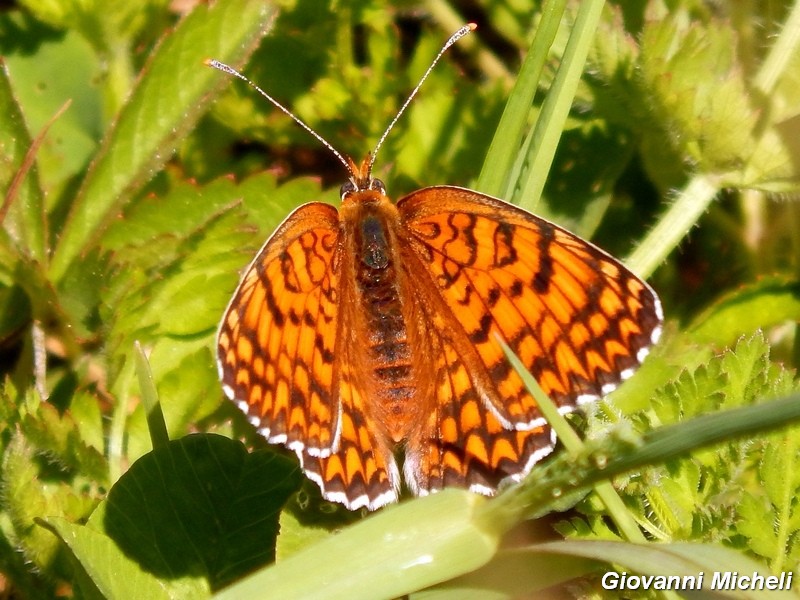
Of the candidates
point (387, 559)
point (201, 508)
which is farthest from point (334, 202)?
point (387, 559)

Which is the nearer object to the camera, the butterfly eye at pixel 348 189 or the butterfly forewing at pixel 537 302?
the butterfly forewing at pixel 537 302

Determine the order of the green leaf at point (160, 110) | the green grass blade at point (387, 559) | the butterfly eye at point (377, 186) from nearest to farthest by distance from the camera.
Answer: the green grass blade at point (387, 559), the butterfly eye at point (377, 186), the green leaf at point (160, 110)

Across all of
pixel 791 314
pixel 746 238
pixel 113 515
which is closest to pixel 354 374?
pixel 113 515

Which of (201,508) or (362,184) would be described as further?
(362,184)

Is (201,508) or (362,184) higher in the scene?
(362,184)

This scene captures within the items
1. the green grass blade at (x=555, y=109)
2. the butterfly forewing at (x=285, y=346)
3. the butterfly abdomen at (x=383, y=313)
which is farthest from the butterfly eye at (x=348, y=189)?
the green grass blade at (x=555, y=109)

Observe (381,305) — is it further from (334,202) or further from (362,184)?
(334,202)

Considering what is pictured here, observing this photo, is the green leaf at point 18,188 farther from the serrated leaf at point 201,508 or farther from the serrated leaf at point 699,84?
the serrated leaf at point 699,84

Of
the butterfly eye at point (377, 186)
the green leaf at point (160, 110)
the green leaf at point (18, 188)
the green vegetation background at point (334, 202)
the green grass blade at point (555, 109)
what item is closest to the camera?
the green vegetation background at point (334, 202)

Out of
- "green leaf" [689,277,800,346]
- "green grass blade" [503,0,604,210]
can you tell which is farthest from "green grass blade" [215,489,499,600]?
"green leaf" [689,277,800,346]
